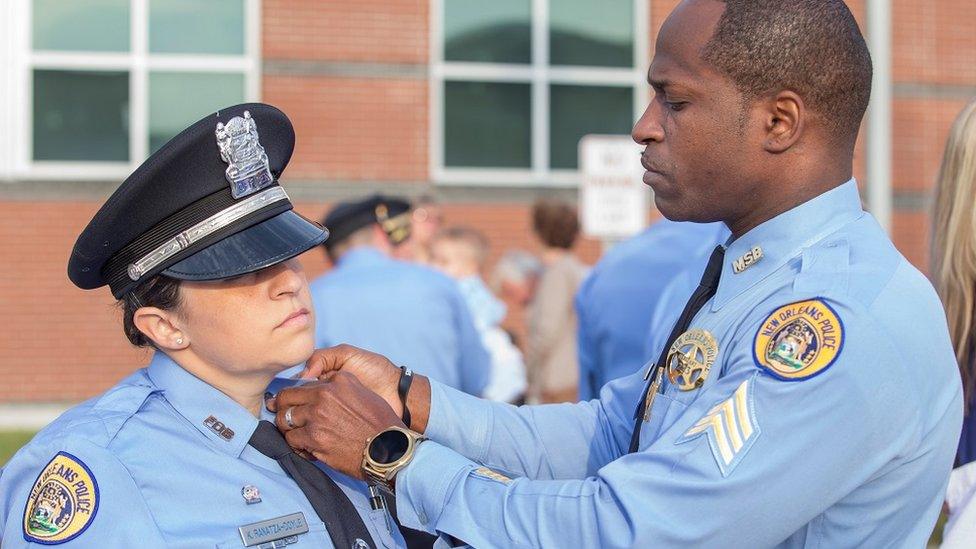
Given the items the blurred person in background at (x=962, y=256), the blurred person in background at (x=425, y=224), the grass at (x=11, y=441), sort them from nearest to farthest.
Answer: the blurred person in background at (x=962, y=256), the blurred person in background at (x=425, y=224), the grass at (x=11, y=441)

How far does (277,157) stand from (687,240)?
2467 millimetres

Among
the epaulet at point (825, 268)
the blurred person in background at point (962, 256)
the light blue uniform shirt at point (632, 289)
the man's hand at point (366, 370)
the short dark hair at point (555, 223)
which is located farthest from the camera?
the short dark hair at point (555, 223)

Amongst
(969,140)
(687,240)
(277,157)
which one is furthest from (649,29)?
(277,157)

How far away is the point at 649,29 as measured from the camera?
37.6 ft

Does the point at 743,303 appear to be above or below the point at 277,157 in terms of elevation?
below

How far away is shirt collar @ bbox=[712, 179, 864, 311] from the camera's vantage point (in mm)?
2391

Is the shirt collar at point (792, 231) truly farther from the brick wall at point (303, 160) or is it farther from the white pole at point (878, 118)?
the brick wall at point (303, 160)

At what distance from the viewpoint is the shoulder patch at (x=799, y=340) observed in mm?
2105

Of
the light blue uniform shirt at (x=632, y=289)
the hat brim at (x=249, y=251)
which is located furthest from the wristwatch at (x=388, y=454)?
the light blue uniform shirt at (x=632, y=289)

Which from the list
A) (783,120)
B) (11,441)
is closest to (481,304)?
(11,441)

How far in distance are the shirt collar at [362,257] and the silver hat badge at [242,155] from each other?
131 inches

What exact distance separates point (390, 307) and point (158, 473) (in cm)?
335

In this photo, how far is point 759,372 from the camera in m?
2.16

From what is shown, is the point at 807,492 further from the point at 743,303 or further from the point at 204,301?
the point at 204,301
